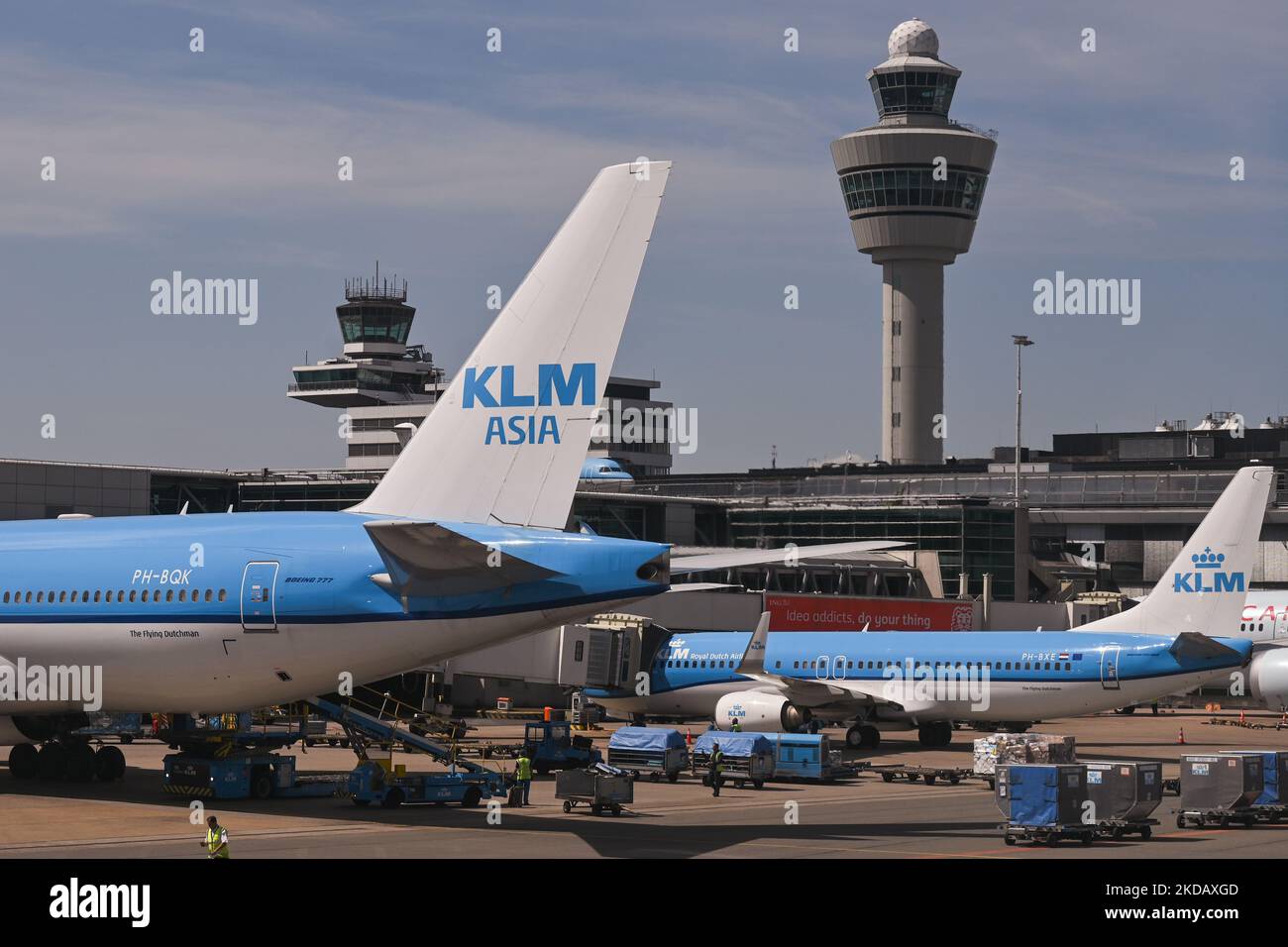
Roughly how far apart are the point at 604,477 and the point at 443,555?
4452 inches

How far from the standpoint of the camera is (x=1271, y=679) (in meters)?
68.5

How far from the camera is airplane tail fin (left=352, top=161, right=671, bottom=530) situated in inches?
1191

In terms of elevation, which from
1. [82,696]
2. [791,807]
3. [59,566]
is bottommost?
[791,807]

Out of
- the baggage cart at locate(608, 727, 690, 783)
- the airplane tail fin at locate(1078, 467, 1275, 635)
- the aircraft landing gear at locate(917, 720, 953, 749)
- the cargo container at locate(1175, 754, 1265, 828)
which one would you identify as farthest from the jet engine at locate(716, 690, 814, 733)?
the cargo container at locate(1175, 754, 1265, 828)

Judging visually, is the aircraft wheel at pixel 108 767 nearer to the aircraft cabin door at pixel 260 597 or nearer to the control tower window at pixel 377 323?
the aircraft cabin door at pixel 260 597

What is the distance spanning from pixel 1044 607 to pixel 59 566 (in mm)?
73979

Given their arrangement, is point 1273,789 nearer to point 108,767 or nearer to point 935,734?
point 935,734

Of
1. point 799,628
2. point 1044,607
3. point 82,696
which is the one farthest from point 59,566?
point 1044,607

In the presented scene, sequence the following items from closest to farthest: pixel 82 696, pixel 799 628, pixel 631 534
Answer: pixel 82 696
pixel 799 628
pixel 631 534

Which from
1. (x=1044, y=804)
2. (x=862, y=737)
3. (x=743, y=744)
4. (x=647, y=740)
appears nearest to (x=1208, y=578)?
(x=862, y=737)

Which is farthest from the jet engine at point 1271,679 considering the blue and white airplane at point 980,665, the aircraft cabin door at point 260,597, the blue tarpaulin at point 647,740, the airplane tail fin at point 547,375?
the aircraft cabin door at point 260,597
